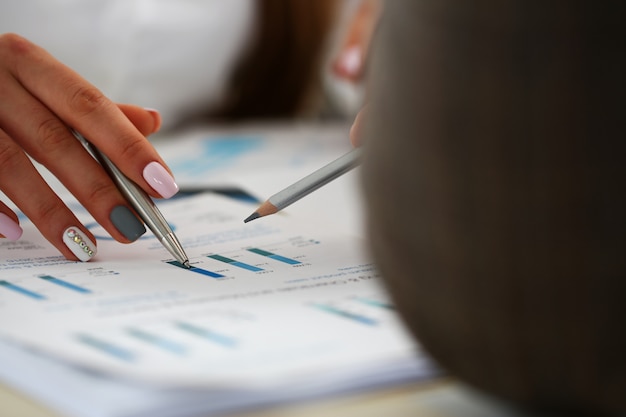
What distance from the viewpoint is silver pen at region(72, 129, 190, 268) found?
0.37m

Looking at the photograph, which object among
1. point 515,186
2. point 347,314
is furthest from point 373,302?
point 515,186

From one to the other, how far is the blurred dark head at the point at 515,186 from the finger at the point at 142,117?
290 millimetres

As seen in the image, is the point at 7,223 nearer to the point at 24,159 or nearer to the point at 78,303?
the point at 24,159

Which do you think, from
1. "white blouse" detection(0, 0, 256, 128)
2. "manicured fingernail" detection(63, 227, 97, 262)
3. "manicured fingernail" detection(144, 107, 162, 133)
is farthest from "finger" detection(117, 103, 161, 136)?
"white blouse" detection(0, 0, 256, 128)

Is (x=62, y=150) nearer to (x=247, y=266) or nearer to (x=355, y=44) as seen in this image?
(x=247, y=266)

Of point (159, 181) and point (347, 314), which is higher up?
point (159, 181)

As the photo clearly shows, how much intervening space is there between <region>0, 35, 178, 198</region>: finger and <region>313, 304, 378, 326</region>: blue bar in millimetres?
145

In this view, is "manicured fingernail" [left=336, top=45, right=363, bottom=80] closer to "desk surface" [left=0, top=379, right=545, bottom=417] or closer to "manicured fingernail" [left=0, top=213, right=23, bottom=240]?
"manicured fingernail" [left=0, top=213, right=23, bottom=240]

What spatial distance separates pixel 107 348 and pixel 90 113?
208 millimetres

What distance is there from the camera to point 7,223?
417 mm

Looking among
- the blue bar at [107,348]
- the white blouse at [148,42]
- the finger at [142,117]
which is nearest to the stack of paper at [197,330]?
the blue bar at [107,348]

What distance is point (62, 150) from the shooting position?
1.39 feet

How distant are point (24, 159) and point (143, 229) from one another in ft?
0.30

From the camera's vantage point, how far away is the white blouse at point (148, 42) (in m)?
0.78
